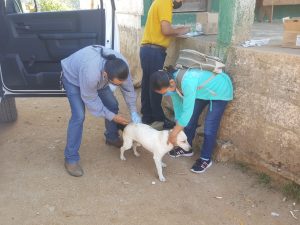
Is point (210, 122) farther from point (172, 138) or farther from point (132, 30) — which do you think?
point (132, 30)

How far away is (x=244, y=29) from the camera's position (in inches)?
148

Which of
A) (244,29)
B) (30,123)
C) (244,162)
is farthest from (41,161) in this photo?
(244,29)

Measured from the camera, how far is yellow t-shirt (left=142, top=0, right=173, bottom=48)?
416 centimetres

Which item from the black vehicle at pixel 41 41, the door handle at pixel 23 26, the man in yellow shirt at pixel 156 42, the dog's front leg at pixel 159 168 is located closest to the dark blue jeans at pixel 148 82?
the man in yellow shirt at pixel 156 42

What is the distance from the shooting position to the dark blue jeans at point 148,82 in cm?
449

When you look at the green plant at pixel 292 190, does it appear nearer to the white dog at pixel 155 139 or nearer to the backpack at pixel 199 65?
the white dog at pixel 155 139

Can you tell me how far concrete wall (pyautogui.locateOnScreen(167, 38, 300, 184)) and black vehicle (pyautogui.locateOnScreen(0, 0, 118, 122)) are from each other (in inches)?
53.0

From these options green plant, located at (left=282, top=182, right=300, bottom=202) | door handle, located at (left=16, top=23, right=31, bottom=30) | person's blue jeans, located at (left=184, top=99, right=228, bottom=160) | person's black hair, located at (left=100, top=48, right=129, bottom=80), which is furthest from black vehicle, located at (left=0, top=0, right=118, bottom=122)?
green plant, located at (left=282, top=182, right=300, bottom=202)

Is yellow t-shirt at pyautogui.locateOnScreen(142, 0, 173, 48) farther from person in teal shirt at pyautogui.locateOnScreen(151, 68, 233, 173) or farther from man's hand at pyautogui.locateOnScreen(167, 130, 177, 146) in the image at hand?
man's hand at pyautogui.locateOnScreen(167, 130, 177, 146)

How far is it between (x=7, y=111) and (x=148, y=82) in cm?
205

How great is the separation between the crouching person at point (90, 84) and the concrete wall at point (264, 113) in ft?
3.62

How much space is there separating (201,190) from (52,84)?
2.07m

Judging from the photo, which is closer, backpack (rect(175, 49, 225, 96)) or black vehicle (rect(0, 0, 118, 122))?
Result: backpack (rect(175, 49, 225, 96))

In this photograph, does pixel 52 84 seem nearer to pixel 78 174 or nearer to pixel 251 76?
pixel 78 174
